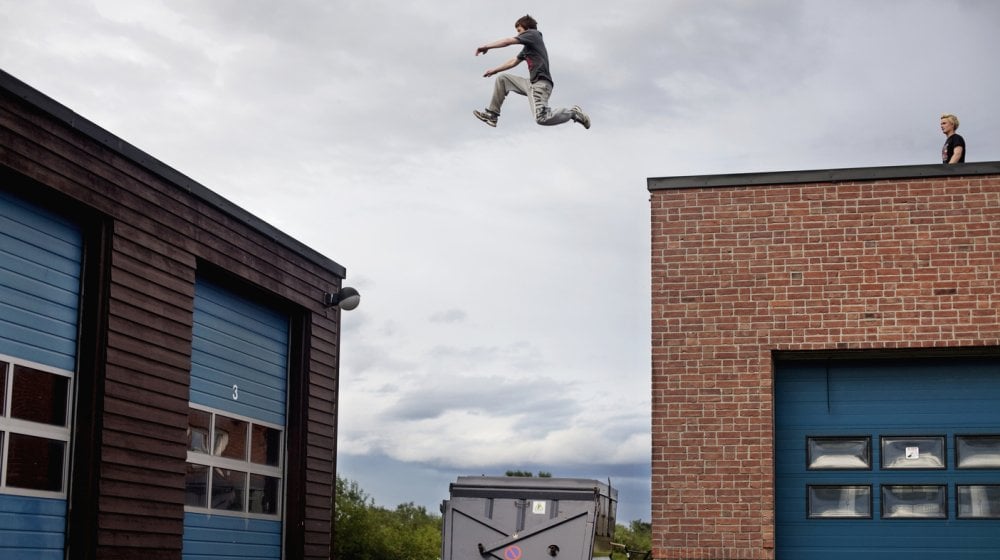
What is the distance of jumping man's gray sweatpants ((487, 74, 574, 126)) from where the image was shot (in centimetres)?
1387

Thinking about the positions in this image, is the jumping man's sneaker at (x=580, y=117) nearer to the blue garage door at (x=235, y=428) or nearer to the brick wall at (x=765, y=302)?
the brick wall at (x=765, y=302)

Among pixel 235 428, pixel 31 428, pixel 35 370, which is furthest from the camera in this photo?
pixel 235 428

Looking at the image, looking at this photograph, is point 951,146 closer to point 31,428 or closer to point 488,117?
point 488,117

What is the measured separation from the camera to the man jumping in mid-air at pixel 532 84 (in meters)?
13.7

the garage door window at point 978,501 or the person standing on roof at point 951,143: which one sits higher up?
the person standing on roof at point 951,143

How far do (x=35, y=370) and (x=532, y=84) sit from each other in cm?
611

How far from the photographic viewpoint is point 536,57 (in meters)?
13.8

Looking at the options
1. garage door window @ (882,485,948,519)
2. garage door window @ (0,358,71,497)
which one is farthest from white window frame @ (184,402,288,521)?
garage door window @ (882,485,948,519)

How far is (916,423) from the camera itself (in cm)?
1289

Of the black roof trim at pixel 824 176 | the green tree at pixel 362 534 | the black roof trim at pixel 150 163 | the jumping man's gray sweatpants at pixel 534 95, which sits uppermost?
the jumping man's gray sweatpants at pixel 534 95

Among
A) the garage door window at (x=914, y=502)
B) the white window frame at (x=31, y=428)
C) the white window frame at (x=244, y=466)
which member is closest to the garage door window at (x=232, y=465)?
the white window frame at (x=244, y=466)

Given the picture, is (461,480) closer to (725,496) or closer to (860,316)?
(725,496)

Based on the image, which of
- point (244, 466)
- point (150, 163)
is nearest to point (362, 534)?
point (244, 466)

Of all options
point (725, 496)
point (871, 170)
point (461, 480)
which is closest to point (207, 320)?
point (461, 480)
